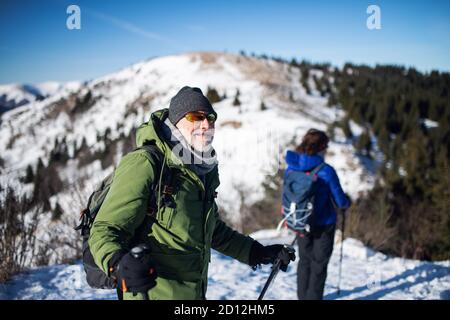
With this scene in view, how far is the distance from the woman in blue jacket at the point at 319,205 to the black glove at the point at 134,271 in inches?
100

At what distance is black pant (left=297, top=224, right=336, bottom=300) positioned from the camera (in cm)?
362

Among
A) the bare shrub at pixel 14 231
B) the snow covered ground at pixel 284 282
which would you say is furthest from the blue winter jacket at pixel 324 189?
the bare shrub at pixel 14 231

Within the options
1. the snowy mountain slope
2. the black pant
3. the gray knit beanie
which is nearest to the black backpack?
the gray knit beanie

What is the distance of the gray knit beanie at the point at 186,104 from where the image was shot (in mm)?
1765

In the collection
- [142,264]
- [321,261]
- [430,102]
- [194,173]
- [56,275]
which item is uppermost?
[430,102]

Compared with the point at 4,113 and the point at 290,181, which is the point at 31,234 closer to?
the point at 290,181

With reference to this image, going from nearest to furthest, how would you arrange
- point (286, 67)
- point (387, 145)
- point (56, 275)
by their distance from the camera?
point (56, 275)
point (387, 145)
point (286, 67)

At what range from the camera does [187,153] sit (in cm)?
169

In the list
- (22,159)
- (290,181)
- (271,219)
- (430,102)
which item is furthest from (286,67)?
(290,181)

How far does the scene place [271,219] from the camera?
38.4 feet

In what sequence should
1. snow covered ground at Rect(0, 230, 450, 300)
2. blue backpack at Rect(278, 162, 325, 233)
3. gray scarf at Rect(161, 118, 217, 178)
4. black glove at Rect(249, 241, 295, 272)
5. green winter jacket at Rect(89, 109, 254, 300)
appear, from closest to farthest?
green winter jacket at Rect(89, 109, 254, 300) → gray scarf at Rect(161, 118, 217, 178) → black glove at Rect(249, 241, 295, 272) → blue backpack at Rect(278, 162, 325, 233) → snow covered ground at Rect(0, 230, 450, 300)

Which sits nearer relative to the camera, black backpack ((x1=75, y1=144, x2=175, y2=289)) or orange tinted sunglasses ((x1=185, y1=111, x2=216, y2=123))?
black backpack ((x1=75, y1=144, x2=175, y2=289))

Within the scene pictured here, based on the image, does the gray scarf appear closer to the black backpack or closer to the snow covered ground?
the black backpack
